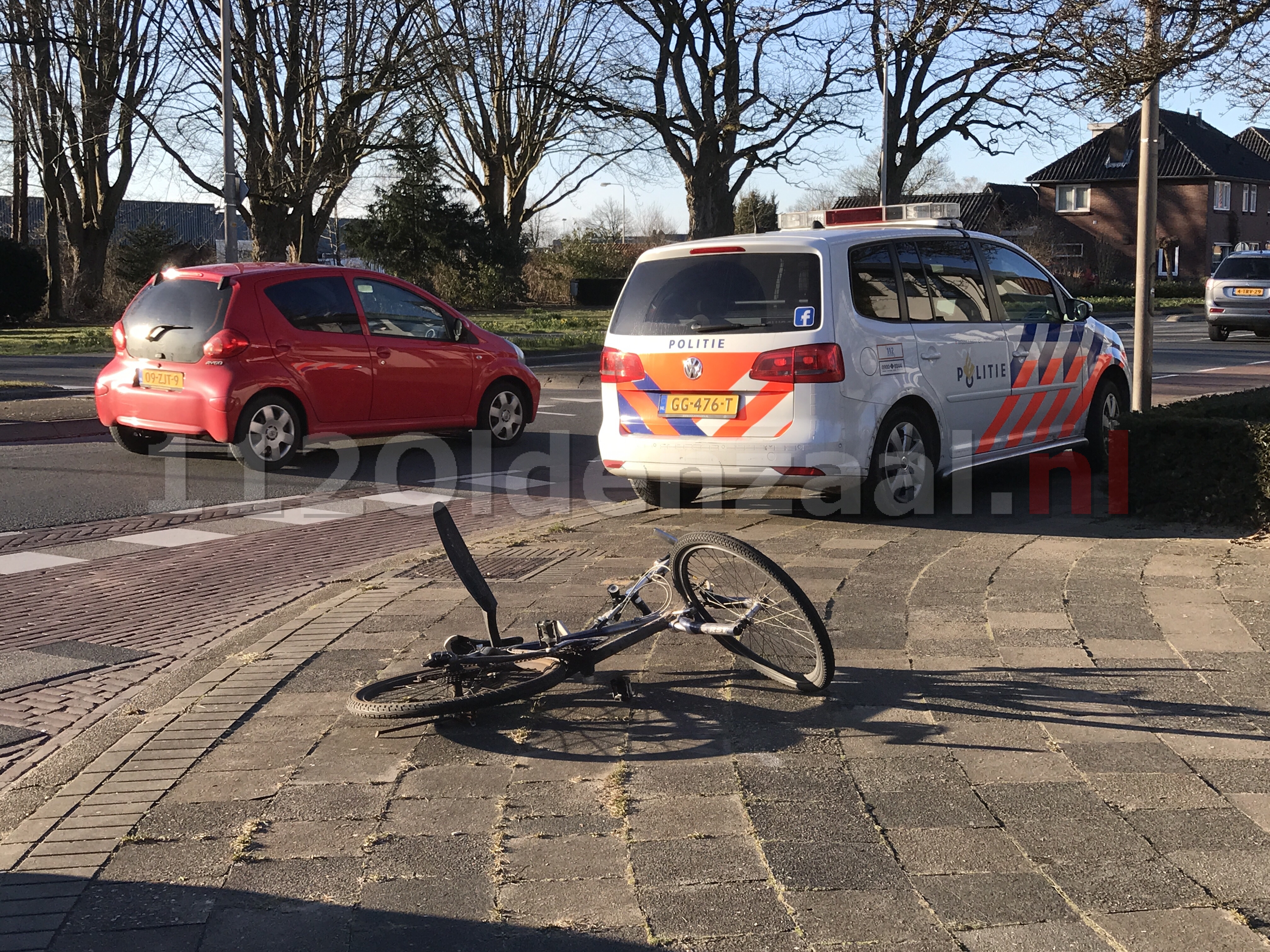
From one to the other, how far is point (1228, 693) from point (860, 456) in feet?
11.4

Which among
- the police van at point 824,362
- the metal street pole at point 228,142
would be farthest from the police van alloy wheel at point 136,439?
the metal street pole at point 228,142

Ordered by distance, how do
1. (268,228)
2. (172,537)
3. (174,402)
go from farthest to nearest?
(268,228) < (174,402) < (172,537)

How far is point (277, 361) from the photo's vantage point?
11008mm

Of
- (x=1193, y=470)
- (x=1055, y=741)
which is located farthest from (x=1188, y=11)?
(x=1055, y=741)

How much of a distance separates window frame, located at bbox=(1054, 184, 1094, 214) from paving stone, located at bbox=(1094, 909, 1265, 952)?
76175 mm

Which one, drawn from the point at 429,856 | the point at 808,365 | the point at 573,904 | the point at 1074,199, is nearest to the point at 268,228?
the point at 808,365

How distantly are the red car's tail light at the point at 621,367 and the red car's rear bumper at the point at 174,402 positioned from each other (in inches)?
144

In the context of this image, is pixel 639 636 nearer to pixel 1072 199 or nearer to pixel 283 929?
pixel 283 929

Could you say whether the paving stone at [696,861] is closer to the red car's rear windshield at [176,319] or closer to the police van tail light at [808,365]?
the police van tail light at [808,365]

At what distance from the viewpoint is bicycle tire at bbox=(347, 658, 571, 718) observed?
4.42 m

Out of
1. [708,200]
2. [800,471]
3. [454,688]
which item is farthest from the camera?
[708,200]

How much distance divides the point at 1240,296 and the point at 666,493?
948 inches

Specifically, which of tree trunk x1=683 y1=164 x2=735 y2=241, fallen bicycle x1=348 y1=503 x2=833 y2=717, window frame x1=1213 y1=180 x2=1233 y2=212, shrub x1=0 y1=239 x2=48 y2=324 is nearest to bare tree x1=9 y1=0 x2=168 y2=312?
shrub x1=0 y1=239 x2=48 y2=324

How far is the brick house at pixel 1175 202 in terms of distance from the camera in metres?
70.4
